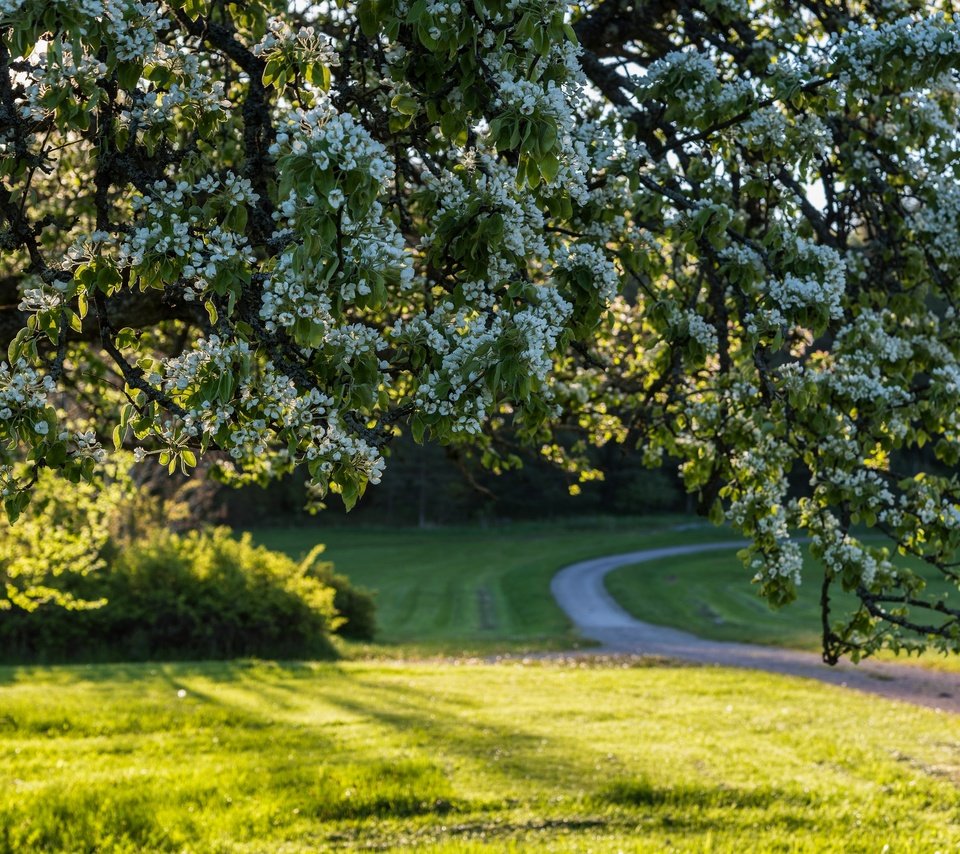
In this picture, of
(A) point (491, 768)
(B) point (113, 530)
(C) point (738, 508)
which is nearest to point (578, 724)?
(A) point (491, 768)

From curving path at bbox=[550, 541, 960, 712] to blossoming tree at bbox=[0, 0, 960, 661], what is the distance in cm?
1199

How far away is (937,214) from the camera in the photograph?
19.5ft

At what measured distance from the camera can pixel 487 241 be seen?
353cm

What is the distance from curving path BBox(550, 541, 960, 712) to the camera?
18.0m

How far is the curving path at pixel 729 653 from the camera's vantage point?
1796 cm

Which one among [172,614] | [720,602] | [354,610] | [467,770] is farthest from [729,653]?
[467,770]

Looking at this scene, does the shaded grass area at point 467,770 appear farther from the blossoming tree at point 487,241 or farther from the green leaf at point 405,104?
the green leaf at point 405,104

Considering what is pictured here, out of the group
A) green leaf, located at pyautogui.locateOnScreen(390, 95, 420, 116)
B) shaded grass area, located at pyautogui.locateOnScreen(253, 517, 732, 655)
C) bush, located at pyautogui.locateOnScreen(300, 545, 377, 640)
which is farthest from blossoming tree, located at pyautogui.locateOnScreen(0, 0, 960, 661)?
bush, located at pyautogui.locateOnScreen(300, 545, 377, 640)

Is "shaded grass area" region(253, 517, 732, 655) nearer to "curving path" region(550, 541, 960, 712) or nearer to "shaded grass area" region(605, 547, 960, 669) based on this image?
"curving path" region(550, 541, 960, 712)

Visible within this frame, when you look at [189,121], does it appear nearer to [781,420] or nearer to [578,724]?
[781,420]

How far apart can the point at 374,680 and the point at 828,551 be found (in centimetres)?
1351

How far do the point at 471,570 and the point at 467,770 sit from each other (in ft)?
129

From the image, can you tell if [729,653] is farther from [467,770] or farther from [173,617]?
[467,770]

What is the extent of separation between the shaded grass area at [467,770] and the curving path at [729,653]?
2450 millimetres
